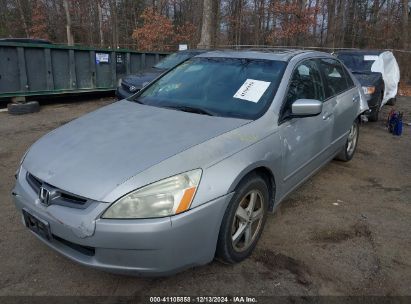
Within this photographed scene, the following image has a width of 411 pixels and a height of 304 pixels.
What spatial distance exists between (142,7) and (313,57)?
31016 millimetres

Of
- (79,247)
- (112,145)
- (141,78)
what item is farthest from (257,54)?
(141,78)

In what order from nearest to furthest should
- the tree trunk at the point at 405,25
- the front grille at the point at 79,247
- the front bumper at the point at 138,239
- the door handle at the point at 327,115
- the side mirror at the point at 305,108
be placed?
the front bumper at the point at 138,239, the front grille at the point at 79,247, the side mirror at the point at 305,108, the door handle at the point at 327,115, the tree trunk at the point at 405,25

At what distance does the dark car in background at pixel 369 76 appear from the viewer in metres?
8.09

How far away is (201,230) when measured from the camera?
2322 millimetres

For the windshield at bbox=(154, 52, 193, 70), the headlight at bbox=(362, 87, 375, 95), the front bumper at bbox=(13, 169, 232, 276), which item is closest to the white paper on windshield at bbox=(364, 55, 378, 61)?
the headlight at bbox=(362, 87, 375, 95)

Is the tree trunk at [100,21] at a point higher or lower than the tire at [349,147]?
higher

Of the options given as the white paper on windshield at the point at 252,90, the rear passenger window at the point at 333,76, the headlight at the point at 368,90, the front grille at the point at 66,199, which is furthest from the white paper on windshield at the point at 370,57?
the front grille at the point at 66,199

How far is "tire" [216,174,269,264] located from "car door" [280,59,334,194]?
1.39ft

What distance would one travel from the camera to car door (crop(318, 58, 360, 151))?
4336 millimetres

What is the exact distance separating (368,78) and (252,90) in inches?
248

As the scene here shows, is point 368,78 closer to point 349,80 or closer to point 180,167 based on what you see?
point 349,80

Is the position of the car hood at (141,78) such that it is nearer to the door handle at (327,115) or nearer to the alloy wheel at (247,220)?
the door handle at (327,115)

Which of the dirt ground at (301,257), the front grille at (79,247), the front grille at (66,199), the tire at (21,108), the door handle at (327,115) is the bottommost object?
the dirt ground at (301,257)

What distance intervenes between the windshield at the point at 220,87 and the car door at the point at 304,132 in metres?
0.23
